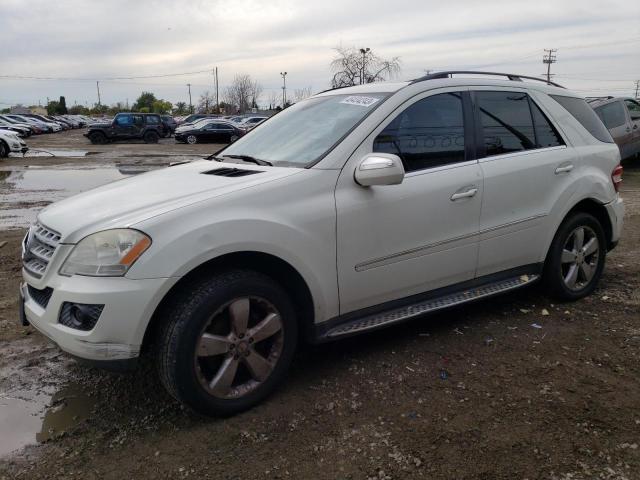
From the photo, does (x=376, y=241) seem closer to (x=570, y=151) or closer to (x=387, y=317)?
(x=387, y=317)

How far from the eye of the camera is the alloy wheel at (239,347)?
9.30 ft

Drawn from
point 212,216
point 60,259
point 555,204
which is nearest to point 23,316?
point 60,259

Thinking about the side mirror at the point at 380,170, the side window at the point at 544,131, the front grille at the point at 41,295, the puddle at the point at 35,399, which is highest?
the side window at the point at 544,131

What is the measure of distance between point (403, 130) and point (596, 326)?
2083mm

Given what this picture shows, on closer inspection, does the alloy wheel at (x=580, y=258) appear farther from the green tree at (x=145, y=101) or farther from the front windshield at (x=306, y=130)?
the green tree at (x=145, y=101)

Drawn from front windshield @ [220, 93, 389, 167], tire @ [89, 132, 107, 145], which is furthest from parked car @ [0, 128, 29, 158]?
front windshield @ [220, 93, 389, 167]

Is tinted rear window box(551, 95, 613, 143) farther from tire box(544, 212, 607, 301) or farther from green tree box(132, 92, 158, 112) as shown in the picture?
green tree box(132, 92, 158, 112)

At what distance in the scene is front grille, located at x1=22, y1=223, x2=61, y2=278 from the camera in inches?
113

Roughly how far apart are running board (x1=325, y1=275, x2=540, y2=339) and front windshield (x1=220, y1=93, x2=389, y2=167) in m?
1.00

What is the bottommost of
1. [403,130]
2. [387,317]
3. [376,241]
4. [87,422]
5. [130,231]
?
[87,422]

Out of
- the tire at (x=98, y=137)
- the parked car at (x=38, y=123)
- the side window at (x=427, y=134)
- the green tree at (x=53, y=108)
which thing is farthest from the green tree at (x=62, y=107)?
the side window at (x=427, y=134)

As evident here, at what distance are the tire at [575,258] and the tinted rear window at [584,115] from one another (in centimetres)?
71

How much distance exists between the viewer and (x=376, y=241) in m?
3.27

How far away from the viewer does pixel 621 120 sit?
41.1ft
